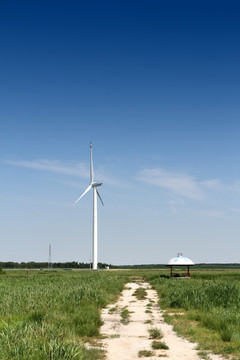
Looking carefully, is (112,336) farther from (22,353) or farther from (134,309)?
(134,309)

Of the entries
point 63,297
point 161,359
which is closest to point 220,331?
point 161,359

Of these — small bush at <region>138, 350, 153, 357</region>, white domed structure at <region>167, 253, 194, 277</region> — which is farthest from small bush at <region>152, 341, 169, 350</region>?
white domed structure at <region>167, 253, 194, 277</region>

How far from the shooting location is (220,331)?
1408 centimetres

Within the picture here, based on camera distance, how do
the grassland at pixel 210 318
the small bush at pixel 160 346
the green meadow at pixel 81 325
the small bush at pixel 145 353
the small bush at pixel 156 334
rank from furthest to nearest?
the small bush at pixel 156 334 < the grassland at pixel 210 318 < the small bush at pixel 160 346 < the small bush at pixel 145 353 < the green meadow at pixel 81 325

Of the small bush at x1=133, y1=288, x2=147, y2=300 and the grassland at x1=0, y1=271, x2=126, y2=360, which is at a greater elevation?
the grassland at x1=0, y1=271, x2=126, y2=360

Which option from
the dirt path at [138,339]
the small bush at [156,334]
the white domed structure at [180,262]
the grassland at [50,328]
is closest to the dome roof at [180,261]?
the white domed structure at [180,262]

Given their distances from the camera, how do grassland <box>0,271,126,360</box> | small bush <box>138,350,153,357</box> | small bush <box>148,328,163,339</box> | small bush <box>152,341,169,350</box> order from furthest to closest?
small bush <box>148,328,163,339</box> < small bush <box>152,341,169,350</box> < small bush <box>138,350,153,357</box> < grassland <box>0,271,126,360</box>

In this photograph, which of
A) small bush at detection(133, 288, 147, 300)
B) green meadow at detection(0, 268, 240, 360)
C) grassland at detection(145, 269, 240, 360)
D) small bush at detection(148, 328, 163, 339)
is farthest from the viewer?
small bush at detection(133, 288, 147, 300)

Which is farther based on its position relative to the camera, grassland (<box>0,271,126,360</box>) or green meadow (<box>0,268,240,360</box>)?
green meadow (<box>0,268,240,360</box>)

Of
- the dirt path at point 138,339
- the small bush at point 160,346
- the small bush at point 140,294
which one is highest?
the small bush at point 160,346

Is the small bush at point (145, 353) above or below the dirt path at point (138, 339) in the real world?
above

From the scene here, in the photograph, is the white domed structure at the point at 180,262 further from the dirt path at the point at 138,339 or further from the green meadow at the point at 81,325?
the dirt path at the point at 138,339

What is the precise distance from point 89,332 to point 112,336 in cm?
89

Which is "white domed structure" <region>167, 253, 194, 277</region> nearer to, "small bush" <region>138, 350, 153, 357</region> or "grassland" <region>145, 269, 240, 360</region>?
"grassland" <region>145, 269, 240, 360</region>
